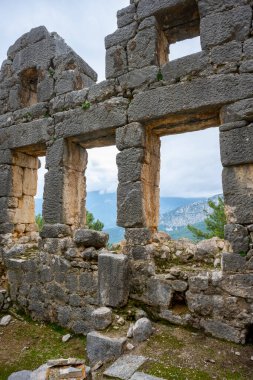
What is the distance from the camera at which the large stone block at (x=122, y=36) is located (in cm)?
554

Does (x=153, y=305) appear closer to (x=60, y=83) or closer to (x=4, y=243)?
(x=4, y=243)

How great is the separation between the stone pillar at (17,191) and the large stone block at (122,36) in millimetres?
3334

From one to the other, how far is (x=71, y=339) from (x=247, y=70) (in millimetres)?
5243

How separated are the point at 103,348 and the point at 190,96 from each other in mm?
3915

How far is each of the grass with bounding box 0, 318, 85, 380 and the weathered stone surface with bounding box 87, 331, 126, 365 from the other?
0.70 m

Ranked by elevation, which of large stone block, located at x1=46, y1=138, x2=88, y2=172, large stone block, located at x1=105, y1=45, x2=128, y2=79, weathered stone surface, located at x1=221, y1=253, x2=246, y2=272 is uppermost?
large stone block, located at x1=105, y1=45, x2=128, y2=79

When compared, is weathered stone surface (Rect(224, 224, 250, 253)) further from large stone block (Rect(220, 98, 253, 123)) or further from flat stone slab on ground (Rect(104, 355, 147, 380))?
flat stone slab on ground (Rect(104, 355, 147, 380))

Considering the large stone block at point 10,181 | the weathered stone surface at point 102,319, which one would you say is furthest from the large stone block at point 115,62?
A: the weathered stone surface at point 102,319

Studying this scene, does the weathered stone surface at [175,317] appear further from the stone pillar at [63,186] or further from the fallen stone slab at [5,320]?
the fallen stone slab at [5,320]

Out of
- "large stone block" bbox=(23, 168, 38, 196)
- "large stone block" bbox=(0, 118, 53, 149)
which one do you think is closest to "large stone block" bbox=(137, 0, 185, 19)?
"large stone block" bbox=(0, 118, 53, 149)

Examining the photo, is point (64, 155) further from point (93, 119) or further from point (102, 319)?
point (102, 319)

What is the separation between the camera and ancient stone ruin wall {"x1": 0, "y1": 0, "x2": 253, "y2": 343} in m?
4.34

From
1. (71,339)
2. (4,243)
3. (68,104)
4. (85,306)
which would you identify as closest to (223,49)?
(68,104)

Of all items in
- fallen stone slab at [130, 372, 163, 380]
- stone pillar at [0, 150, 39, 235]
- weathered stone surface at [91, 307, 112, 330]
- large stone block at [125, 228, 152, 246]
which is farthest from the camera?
stone pillar at [0, 150, 39, 235]
